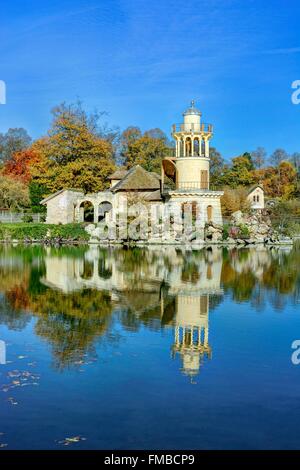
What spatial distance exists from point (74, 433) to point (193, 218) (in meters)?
32.5

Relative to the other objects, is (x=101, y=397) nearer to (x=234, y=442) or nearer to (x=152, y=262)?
(x=234, y=442)

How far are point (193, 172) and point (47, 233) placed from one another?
10154mm

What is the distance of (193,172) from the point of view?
130 ft

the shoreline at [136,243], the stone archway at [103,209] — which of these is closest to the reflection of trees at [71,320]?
the shoreline at [136,243]

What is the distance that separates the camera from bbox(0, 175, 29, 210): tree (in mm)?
45094

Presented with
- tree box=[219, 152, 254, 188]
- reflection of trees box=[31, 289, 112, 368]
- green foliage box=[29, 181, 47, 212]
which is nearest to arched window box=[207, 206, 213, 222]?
green foliage box=[29, 181, 47, 212]

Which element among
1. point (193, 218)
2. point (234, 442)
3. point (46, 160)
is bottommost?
point (234, 442)

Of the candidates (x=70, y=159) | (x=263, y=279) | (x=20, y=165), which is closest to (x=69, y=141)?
(x=70, y=159)

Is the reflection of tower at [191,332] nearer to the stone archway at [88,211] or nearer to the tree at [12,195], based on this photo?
the stone archway at [88,211]

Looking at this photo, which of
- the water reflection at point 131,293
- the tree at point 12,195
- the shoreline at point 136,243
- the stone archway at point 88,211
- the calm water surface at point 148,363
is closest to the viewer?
the calm water surface at point 148,363

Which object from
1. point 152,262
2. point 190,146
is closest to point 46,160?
point 190,146

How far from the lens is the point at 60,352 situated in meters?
9.78

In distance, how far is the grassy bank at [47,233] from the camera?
124 ft

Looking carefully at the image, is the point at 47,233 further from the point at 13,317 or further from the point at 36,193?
the point at 13,317
